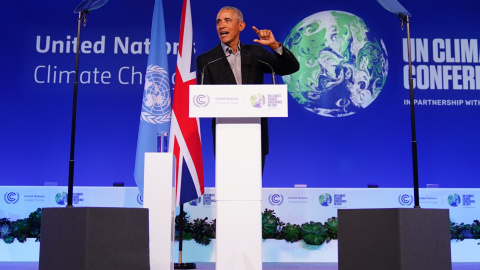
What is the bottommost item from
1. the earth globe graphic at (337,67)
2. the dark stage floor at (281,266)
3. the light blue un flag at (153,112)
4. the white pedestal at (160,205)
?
the dark stage floor at (281,266)

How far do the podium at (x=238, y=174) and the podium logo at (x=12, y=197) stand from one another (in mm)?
3427

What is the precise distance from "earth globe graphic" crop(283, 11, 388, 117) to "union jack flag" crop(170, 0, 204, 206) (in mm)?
2016

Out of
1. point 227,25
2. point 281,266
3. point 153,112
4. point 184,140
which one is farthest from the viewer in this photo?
point 153,112

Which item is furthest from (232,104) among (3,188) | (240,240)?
(3,188)

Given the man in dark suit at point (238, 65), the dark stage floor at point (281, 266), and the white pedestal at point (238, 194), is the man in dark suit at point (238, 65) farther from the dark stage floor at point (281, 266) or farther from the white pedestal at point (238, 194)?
the dark stage floor at point (281, 266)

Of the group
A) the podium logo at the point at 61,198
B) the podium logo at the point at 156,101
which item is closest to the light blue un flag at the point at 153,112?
the podium logo at the point at 156,101

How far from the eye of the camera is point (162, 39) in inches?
210

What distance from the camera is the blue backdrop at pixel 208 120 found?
6.53 meters

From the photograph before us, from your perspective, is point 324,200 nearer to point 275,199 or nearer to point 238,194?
point 275,199

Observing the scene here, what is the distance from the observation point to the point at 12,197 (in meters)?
5.48

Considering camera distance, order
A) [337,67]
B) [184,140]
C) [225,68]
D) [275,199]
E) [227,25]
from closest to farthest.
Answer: [227,25]
[225,68]
[184,140]
[275,199]
[337,67]

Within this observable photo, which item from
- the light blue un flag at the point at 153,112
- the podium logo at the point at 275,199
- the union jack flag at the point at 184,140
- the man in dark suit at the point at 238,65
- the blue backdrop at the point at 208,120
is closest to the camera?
the man in dark suit at the point at 238,65

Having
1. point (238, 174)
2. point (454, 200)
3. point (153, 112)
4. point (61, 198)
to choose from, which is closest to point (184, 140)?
point (153, 112)

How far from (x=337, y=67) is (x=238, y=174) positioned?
4.13m
